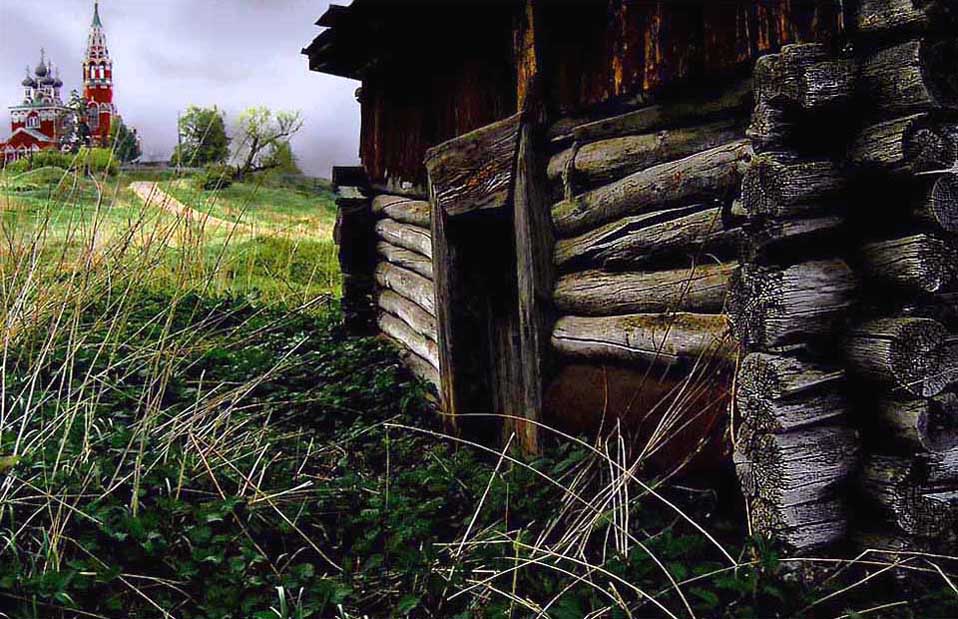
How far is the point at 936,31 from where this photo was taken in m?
2.88

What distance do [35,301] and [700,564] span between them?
4323 mm

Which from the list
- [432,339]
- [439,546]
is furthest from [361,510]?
[432,339]

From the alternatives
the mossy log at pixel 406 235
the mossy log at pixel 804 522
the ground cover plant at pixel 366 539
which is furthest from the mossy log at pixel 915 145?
the mossy log at pixel 406 235

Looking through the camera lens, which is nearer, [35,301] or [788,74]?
[788,74]

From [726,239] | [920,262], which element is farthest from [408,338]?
[920,262]

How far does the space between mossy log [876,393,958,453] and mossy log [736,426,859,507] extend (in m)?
0.13

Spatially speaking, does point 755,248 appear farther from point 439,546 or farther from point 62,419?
point 62,419

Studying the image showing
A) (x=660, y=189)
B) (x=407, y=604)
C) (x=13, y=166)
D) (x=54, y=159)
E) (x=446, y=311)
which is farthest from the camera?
(x=54, y=159)

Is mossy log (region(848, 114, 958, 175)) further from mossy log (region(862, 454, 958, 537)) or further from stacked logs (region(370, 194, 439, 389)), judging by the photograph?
stacked logs (region(370, 194, 439, 389))

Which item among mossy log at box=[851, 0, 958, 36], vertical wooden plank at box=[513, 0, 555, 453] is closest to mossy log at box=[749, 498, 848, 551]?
mossy log at box=[851, 0, 958, 36]

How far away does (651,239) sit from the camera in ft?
13.3

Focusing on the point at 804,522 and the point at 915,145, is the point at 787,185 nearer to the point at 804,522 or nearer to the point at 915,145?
the point at 915,145

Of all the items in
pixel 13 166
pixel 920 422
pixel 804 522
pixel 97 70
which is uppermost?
pixel 97 70

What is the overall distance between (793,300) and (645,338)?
44.2 inches
